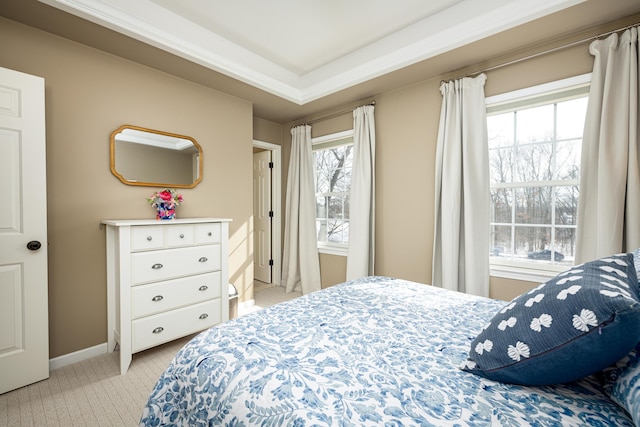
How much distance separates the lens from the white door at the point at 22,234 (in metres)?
1.79

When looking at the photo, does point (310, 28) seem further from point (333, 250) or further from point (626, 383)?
point (626, 383)

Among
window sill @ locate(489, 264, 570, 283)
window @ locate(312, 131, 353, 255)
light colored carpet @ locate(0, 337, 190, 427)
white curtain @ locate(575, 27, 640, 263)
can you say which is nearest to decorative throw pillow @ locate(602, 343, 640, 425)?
white curtain @ locate(575, 27, 640, 263)

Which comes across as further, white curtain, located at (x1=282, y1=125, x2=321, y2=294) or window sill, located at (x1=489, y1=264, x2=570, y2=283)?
white curtain, located at (x1=282, y1=125, x2=321, y2=294)

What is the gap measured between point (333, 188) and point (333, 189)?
0.05 feet

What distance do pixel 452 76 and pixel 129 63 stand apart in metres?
3.05

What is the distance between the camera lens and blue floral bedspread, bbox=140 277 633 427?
696 mm

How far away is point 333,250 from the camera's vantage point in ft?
12.6

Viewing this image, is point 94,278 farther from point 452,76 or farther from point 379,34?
point 452,76

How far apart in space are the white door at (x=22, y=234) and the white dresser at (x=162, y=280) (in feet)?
1.40

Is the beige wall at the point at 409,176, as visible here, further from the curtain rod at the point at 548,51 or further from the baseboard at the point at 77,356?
the baseboard at the point at 77,356

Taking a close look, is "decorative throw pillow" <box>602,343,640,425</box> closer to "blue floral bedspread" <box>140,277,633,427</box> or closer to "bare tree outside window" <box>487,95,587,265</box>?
"blue floral bedspread" <box>140,277,633,427</box>

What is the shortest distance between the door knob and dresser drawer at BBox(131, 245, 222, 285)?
56 cm

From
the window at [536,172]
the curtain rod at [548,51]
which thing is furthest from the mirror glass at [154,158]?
the window at [536,172]

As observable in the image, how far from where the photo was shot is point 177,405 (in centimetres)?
100
